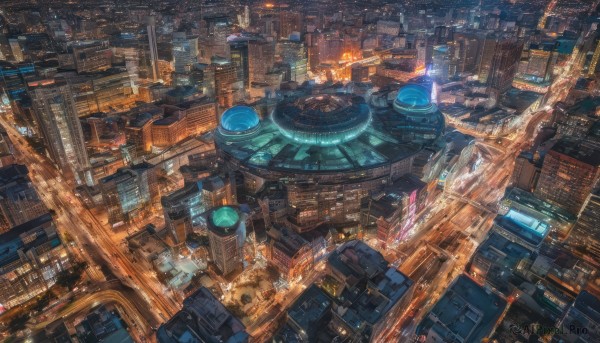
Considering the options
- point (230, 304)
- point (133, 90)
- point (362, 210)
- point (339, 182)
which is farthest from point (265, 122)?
point (133, 90)

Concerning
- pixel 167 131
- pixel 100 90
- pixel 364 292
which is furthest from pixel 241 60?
pixel 364 292

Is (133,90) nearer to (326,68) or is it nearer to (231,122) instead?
(231,122)

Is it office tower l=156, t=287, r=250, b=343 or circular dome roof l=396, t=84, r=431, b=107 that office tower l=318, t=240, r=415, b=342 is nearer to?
office tower l=156, t=287, r=250, b=343

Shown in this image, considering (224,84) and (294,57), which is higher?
(294,57)

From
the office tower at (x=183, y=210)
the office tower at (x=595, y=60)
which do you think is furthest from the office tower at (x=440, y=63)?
the office tower at (x=183, y=210)

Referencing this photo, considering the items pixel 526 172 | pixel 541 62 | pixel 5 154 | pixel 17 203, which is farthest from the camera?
pixel 541 62

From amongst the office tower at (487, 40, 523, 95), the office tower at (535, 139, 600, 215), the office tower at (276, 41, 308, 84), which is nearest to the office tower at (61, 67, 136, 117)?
the office tower at (276, 41, 308, 84)

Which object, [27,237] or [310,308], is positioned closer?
[310,308]

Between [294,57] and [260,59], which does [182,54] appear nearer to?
[260,59]

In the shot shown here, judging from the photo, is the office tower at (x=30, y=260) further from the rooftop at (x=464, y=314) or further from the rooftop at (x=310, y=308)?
the rooftop at (x=464, y=314)
